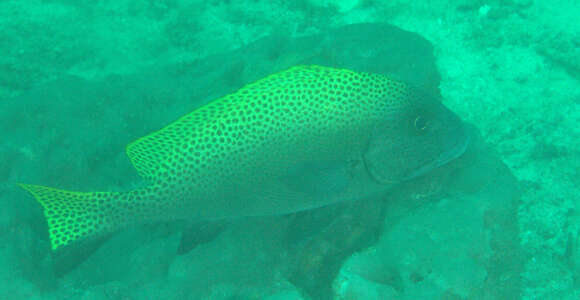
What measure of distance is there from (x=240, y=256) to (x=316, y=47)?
2031 mm

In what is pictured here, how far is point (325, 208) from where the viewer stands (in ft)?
8.93

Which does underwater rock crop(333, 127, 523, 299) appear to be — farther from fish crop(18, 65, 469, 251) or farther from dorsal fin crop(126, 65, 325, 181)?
dorsal fin crop(126, 65, 325, 181)

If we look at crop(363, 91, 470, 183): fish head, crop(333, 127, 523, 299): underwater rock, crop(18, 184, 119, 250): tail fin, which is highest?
crop(363, 91, 470, 183): fish head

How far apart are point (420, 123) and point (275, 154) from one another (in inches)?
42.4

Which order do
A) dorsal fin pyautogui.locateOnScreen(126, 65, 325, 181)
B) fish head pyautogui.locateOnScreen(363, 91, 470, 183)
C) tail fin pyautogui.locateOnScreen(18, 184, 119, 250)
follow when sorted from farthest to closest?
fish head pyautogui.locateOnScreen(363, 91, 470, 183) < dorsal fin pyautogui.locateOnScreen(126, 65, 325, 181) < tail fin pyautogui.locateOnScreen(18, 184, 119, 250)

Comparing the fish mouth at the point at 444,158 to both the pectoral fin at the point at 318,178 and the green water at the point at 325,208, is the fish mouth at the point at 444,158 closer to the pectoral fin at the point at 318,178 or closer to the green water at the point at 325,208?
the green water at the point at 325,208

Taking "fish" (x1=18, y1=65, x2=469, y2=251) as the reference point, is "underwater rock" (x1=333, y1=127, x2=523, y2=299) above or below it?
below

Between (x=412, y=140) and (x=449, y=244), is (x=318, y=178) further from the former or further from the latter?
(x=449, y=244)

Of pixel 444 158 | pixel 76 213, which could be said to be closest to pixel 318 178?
pixel 444 158

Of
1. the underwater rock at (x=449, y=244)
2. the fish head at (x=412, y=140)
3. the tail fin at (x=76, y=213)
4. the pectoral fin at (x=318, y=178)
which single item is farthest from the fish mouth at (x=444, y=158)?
the tail fin at (x=76, y=213)

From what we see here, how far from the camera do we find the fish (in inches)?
92.7

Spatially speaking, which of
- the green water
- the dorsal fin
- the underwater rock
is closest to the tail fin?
the green water

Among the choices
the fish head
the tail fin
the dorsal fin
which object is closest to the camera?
the tail fin

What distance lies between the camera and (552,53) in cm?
447
